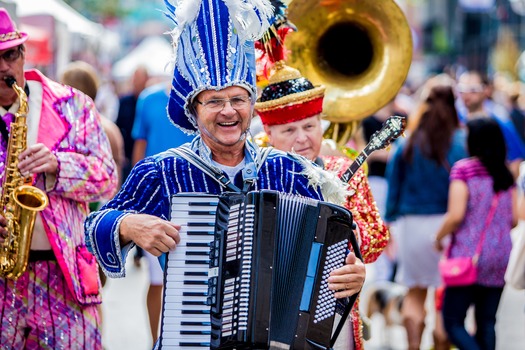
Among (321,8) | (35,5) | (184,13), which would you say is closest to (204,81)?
(184,13)

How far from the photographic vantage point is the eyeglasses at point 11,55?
5000 mm

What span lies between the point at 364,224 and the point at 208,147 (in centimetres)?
106

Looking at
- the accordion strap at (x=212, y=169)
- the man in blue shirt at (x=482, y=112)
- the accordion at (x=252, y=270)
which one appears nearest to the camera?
the accordion at (x=252, y=270)

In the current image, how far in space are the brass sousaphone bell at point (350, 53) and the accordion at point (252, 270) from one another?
2563 millimetres

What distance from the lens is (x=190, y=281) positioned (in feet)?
12.0

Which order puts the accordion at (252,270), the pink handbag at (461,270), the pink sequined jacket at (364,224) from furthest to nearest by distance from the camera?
the pink handbag at (461,270), the pink sequined jacket at (364,224), the accordion at (252,270)

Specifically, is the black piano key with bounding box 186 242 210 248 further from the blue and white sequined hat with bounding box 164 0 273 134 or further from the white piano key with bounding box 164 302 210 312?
the blue and white sequined hat with bounding box 164 0 273 134

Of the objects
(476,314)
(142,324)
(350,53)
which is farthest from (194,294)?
(142,324)

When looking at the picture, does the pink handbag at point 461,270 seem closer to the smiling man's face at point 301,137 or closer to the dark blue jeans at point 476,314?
the dark blue jeans at point 476,314

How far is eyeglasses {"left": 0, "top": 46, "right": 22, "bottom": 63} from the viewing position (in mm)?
5000

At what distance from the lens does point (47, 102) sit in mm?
5094

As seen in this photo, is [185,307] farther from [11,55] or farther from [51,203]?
[11,55]

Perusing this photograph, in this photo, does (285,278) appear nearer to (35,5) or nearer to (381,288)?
(381,288)

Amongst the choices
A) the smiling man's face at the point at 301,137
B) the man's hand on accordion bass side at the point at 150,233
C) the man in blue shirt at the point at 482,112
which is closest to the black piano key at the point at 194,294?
the man's hand on accordion bass side at the point at 150,233
